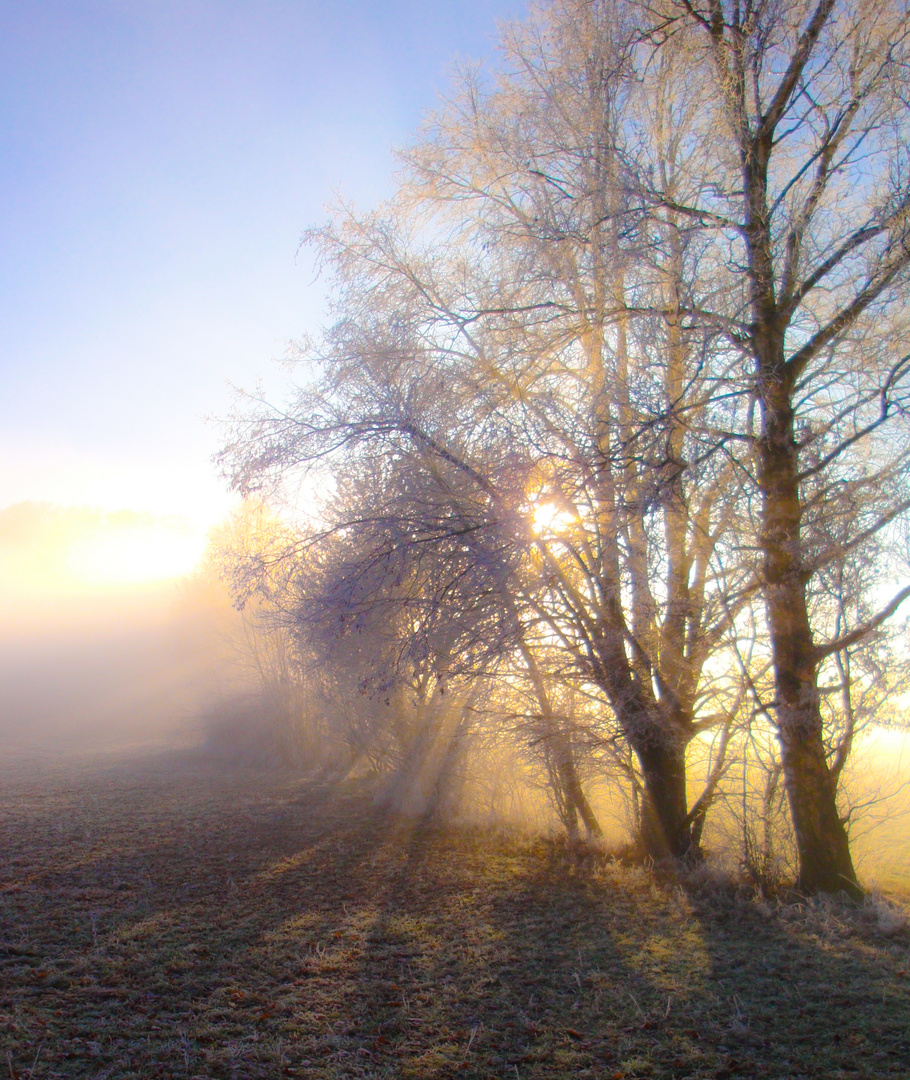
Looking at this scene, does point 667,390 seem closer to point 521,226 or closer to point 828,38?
point 521,226

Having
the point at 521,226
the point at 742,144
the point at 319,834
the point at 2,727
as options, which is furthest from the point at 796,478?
the point at 2,727

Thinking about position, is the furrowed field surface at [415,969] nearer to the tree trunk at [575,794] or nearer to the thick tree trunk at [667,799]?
the thick tree trunk at [667,799]

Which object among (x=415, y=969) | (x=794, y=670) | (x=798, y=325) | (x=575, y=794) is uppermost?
(x=798, y=325)

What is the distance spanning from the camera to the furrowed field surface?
3053mm

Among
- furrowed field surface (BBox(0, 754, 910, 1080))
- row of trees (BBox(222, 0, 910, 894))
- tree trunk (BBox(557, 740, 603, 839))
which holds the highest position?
row of trees (BBox(222, 0, 910, 894))

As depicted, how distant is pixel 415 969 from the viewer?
4.06 meters

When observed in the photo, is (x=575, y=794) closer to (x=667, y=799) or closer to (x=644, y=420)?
(x=667, y=799)

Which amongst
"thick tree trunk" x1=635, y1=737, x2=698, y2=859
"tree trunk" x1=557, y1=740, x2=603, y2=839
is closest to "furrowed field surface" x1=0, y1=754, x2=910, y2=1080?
"thick tree trunk" x1=635, y1=737, x2=698, y2=859

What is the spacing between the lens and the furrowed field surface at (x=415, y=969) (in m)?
3.05

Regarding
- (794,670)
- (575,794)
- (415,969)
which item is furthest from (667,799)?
(415,969)

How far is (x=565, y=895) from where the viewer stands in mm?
5750

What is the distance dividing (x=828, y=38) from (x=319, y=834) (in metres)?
8.40

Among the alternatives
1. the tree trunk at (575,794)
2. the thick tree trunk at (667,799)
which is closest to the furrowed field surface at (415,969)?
the thick tree trunk at (667,799)

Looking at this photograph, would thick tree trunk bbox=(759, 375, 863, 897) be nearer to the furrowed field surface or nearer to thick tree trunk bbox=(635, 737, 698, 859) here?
the furrowed field surface
